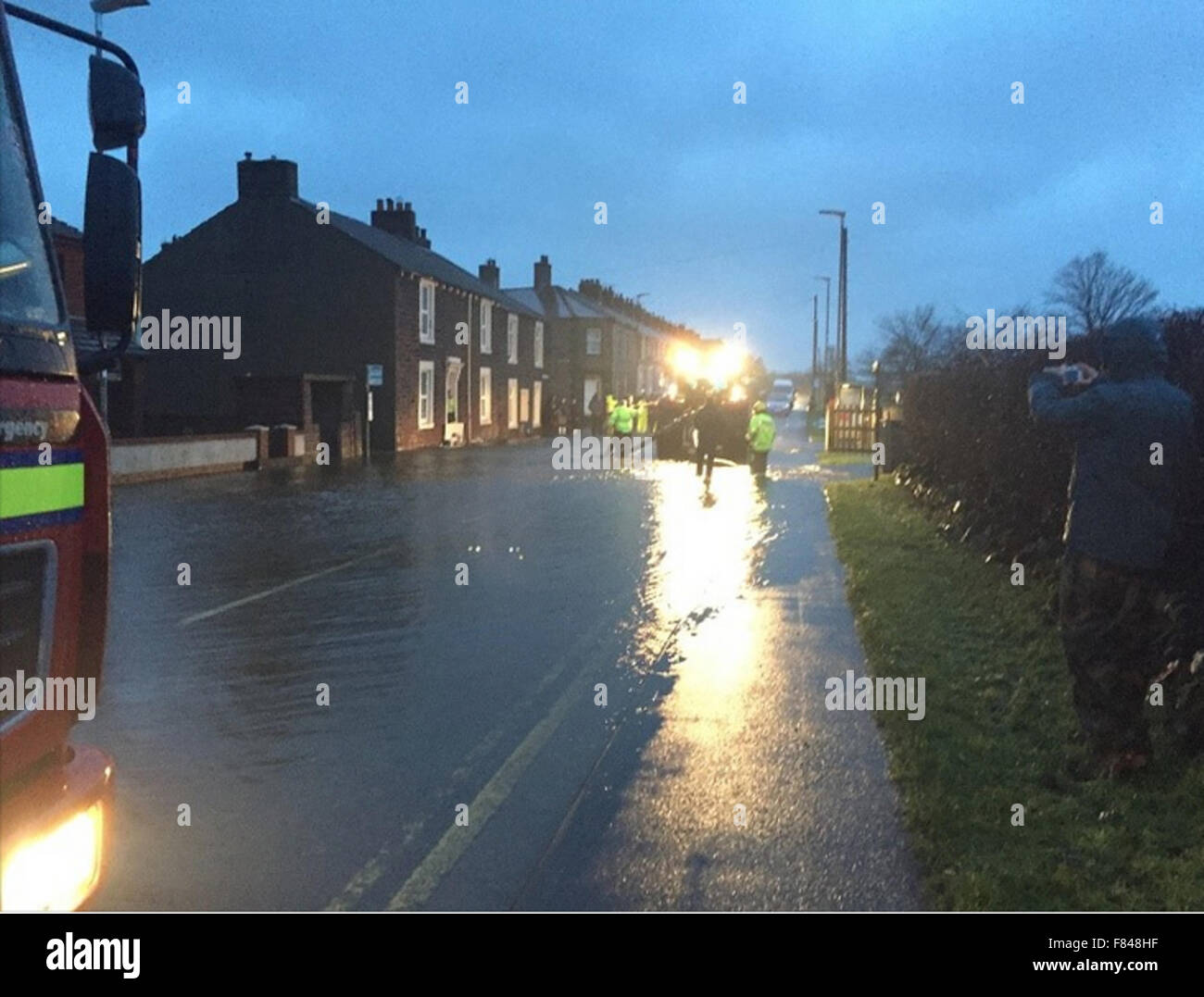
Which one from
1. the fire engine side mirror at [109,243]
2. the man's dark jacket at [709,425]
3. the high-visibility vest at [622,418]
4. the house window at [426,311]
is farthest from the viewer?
the high-visibility vest at [622,418]

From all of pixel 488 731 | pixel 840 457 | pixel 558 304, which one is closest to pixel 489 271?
pixel 558 304

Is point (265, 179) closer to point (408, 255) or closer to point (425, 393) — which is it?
point (408, 255)

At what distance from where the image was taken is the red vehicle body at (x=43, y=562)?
2869mm

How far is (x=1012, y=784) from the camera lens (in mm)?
5816

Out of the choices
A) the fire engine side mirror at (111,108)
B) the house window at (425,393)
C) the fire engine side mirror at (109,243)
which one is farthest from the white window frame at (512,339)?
the fire engine side mirror at (109,243)

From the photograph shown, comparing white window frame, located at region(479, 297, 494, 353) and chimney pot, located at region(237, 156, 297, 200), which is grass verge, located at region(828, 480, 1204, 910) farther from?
white window frame, located at region(479, 297, 494, 353)

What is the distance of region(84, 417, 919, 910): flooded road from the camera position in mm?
4875

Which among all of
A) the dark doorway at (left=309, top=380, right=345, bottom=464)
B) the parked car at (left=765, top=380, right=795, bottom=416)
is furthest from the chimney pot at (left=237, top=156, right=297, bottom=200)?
the parked car at (left=765, top=380, right=795, bottom=416)

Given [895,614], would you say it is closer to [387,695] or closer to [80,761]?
[387,695]

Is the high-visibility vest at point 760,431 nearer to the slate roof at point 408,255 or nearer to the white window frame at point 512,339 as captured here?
the slate roof at point 408,255

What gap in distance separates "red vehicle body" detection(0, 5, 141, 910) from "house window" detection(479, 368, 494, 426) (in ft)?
147

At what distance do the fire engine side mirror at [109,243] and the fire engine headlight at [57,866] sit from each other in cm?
143

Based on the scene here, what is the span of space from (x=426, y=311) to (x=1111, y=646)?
36995 millimetres
